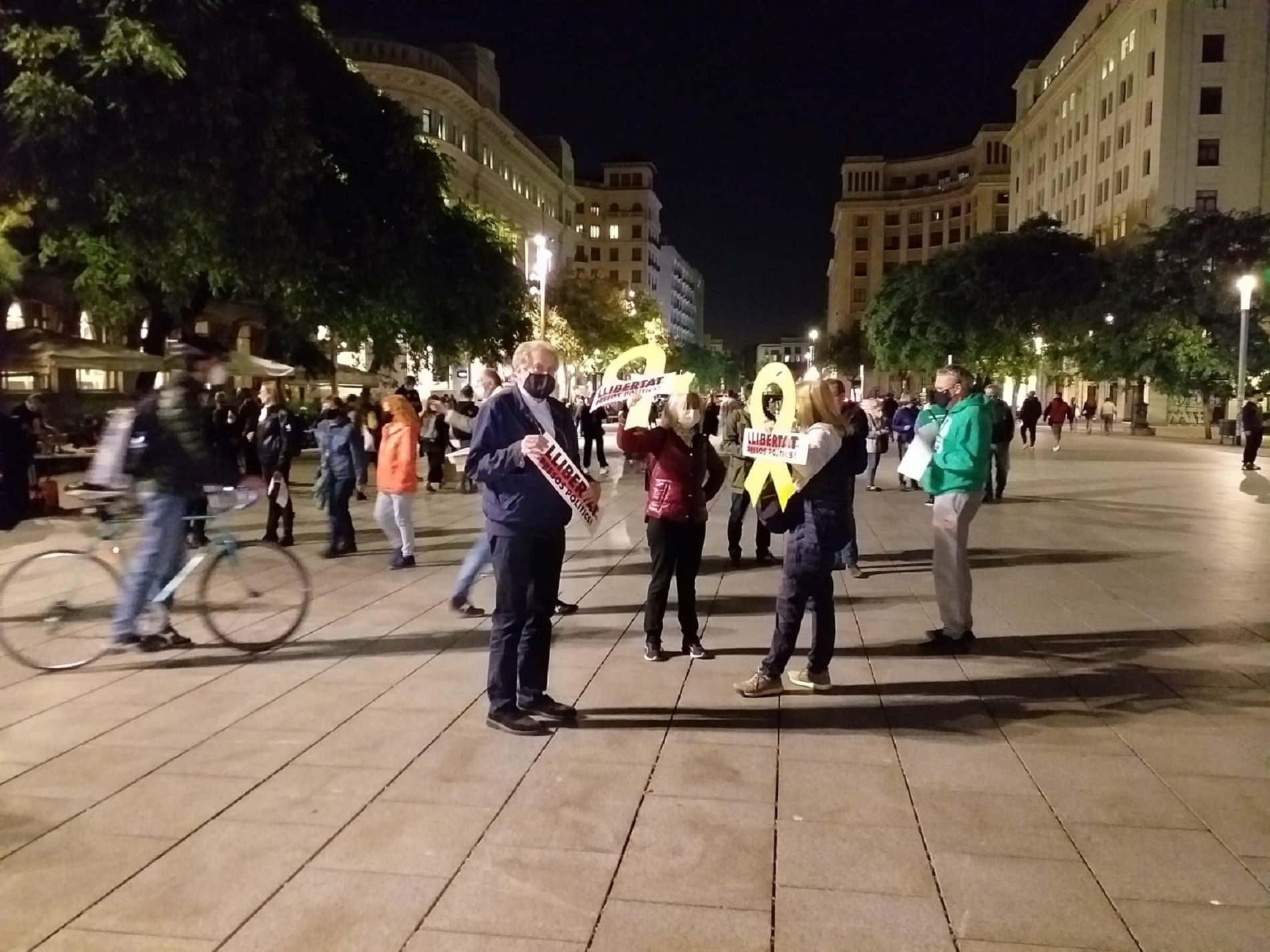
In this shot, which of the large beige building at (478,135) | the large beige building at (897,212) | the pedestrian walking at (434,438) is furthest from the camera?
the large beige building at (897,212)

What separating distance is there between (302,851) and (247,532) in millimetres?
9718

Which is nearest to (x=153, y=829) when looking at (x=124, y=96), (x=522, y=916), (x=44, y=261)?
(x=522, y=916)

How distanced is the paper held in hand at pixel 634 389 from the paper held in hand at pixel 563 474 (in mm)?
1175

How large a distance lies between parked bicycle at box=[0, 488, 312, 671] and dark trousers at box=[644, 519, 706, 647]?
2.35 metres

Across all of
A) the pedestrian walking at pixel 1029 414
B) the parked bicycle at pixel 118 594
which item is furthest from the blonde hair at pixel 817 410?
the pedestrian walking at pixel 1029 414

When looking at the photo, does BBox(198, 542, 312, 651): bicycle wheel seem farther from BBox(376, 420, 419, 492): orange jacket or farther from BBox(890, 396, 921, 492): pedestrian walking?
BBox(890, 396, 921, 492): pedestrian walking

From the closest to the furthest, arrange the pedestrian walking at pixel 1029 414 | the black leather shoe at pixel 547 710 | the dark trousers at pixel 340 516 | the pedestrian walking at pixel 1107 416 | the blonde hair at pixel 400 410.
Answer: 1. the black leather shoe at pixel 547 710
2. the blonde hair at pixel 400 410
3. the dark trousers at pixel 340 516
4. the pedestrian walking at pixel 1029 414
5. the pedestrian walking at pixel 1107 416

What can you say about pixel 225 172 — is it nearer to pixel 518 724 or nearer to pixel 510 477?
pixel 510 477

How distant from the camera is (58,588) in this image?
6.76m

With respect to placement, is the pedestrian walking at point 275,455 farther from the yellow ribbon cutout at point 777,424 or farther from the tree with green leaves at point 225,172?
the yellow ribbon cutout at point 777,424

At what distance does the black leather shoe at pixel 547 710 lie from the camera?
5.73 m

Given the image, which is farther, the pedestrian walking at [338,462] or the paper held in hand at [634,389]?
the pedestrian walking at [338,462]

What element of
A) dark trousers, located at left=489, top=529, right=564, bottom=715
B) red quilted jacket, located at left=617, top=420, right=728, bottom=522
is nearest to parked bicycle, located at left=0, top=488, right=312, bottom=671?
dark trousers, located at left=489, top=529, right=564, bottom=715

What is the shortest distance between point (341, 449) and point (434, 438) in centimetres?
748
